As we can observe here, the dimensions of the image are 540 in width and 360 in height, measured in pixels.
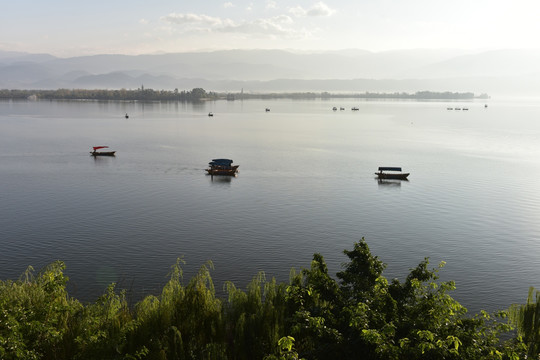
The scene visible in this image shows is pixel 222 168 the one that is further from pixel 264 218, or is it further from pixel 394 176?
pixel 394 176

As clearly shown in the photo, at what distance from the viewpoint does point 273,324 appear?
32219mm

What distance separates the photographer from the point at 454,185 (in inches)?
4274

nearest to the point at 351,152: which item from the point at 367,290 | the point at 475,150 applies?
the point at 475,150

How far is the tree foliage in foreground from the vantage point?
25906mm

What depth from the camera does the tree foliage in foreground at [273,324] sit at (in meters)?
25.9

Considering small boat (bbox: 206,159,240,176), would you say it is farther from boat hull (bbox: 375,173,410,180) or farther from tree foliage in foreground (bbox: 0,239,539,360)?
tree foliage in foreground (bbox: 0,239,539,360)

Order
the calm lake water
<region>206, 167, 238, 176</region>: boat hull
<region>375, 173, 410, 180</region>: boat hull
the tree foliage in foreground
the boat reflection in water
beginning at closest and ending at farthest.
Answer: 1. the tree foliage in foreground
2. the calm lake water
3. the boat reflection in water
4. <region>375, 173, 410, 180</region>: boat hull
5. <region>206, 167, 238, 176</region>: boat hull

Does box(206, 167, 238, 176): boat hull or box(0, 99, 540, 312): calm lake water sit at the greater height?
box(206, 167, 238, 176): boat hull

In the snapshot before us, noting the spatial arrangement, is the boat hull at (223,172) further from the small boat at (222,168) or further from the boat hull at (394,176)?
the boat hull at (394,176)

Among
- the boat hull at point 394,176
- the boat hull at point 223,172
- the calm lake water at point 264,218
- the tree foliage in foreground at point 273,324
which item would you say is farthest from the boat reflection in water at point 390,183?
the tree foliage in foreground at point 273,324

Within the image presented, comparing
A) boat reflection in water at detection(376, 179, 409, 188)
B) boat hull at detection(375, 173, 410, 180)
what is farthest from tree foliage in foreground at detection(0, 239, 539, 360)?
boat hull at detection(375, 173, 410, 180)

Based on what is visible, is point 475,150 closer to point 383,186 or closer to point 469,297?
point 383,186

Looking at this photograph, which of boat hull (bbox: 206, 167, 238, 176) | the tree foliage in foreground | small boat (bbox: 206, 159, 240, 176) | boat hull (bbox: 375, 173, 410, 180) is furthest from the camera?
small boat (bbox: 206, 159, 240, 176)

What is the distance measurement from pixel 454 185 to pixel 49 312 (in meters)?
99.2
